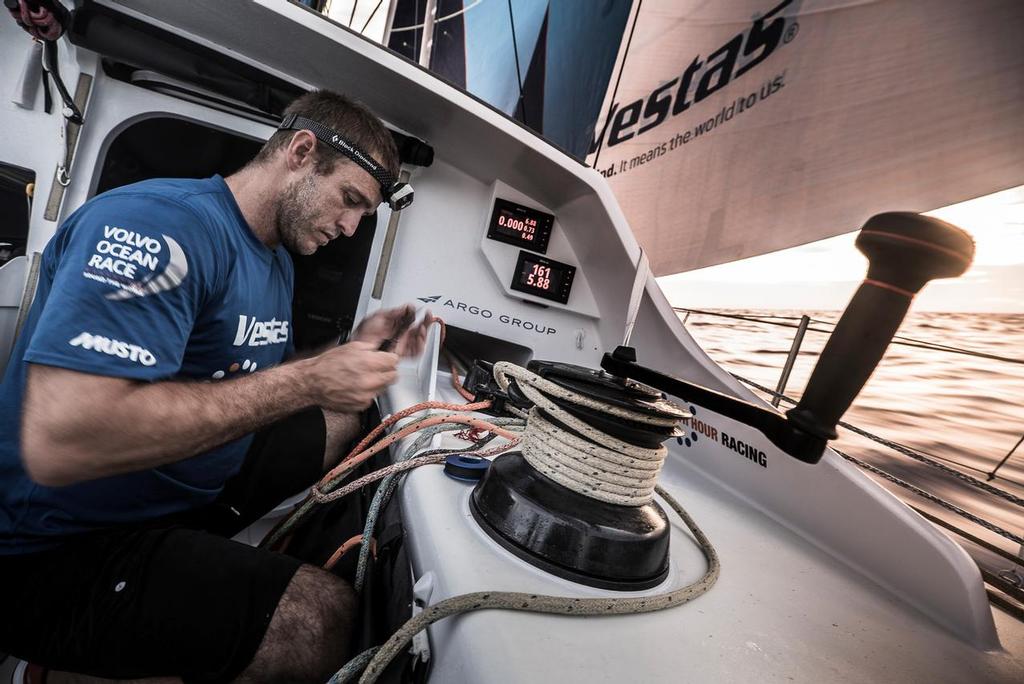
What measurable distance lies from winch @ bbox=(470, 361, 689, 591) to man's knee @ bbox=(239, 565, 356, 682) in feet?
1.13

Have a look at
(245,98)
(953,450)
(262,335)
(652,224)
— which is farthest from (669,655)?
(953,450)

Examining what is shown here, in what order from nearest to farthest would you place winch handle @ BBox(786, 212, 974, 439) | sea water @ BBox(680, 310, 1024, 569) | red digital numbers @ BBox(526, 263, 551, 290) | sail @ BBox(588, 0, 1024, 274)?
winch handle @ BBox(786, 212, 974, 439), red digital numbers @ BBox(526, 263, 551, 290), sail @ BBox(588, 0, 1024, 274), sea water @ BBox(680, 310, 1024, 569)

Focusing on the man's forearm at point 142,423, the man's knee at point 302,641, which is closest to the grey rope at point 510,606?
the man's knee at point 302,641

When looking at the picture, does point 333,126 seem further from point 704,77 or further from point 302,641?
point 704,77

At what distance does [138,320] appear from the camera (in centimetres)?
73

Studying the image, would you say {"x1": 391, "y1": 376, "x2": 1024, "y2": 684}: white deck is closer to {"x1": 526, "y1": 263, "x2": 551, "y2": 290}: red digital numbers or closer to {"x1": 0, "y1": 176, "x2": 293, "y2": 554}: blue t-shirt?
{"x1": 0, "y1": 176, "x2": 293, "y2": 554}: blue t-shirt

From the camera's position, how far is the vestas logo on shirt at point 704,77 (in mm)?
3092

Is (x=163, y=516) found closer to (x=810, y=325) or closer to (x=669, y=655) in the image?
(x=669, y=655)

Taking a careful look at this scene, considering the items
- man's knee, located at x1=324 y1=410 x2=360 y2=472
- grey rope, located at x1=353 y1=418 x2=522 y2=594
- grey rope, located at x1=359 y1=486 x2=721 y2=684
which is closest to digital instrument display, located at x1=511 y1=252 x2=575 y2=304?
man's knee, located at x1=324 y1=410 x2=360 y2=472

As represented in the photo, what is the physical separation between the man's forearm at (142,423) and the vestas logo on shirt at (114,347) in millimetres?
35

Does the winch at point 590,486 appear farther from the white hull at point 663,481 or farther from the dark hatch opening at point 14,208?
the dark hatch opening at point 14,208

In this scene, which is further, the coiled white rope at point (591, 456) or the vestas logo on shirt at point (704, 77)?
the vestas logo on shirt at point (704, 77)

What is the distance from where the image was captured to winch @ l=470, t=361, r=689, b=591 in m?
0.59

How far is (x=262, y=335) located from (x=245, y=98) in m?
0.80
